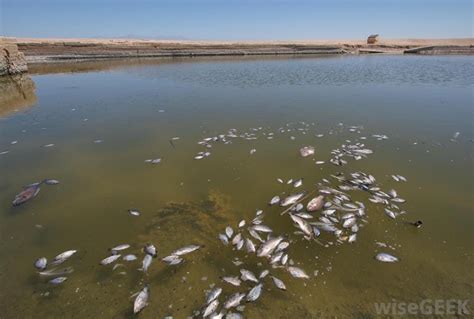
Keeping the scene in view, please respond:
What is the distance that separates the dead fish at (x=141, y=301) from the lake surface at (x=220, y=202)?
0.10 meters

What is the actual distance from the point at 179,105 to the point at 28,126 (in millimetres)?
6907

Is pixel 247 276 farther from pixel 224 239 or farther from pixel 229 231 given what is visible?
pixel 229 231

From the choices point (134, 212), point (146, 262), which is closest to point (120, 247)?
point (146, 262)

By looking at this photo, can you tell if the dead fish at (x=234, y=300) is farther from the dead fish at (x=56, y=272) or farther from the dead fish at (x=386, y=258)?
the dead fish at (x=56, y=272)

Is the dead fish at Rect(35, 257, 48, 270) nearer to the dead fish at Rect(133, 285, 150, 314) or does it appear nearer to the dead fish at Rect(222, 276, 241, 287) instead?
the dead fish at Rect(133, 285, 150, 314)

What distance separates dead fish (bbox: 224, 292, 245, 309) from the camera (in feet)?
12.8

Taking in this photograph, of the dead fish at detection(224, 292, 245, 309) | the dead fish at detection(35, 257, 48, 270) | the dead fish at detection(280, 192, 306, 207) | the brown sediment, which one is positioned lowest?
the dead fish at detection(35, 257, 48, 270)

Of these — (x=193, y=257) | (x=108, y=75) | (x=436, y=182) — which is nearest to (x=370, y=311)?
(x=193, y=257)

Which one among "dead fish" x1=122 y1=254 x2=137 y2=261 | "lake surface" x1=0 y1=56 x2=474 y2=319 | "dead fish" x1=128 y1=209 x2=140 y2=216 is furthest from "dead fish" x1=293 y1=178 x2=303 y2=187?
"dead fish" x1=122 y1=254 x2=137 y2=261

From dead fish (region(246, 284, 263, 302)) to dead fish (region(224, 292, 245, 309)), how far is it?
0.10 metres

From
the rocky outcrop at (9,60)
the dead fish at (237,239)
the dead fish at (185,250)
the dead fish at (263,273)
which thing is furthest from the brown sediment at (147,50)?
the dead fish at (263,273)

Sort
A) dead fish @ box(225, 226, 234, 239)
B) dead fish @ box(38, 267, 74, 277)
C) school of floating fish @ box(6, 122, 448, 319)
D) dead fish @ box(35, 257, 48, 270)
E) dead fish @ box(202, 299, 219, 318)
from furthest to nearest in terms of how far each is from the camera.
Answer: dead fish @ box(225, 226, 234, 239) → dead fish @ box(35, 257, 48, 270) → dead fish @ box(38, 267, 74, 277) → school of floating fish @ box(6, 122, 448, 319) → dead fish @ box(202, 299, 219, 318)

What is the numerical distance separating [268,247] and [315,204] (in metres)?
1.69

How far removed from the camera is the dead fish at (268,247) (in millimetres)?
4809
